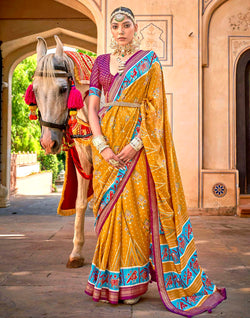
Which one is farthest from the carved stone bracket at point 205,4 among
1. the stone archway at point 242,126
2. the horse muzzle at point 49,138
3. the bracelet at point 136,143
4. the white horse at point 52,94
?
the bracelet at point 136,143

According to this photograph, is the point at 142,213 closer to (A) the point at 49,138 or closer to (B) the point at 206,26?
(A) the point at 49,138

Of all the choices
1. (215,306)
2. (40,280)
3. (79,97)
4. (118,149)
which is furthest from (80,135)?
(215,306)

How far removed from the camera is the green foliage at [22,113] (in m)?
18.4

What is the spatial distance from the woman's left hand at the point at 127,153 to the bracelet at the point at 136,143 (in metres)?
0.02

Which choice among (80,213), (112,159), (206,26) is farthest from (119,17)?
(206,26)

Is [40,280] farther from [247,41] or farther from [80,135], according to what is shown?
[247,41]

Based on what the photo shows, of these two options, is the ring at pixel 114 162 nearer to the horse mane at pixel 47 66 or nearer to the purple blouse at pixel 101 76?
the purple blouse at pixel 101 76

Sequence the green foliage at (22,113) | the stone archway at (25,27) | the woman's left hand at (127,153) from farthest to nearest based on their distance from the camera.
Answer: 1. the green foliage at (22,113)
2. the stone archway at (25,27)
3. the woman's left hand at (127,153)

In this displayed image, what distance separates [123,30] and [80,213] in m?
1.64

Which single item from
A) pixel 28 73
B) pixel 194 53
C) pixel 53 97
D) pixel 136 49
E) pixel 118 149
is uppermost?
pixel 28 73

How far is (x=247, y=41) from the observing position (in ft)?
21.9

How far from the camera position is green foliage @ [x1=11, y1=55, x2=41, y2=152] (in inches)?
725

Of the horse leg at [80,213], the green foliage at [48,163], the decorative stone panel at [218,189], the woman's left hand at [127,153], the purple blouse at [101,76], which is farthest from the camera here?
the green foliage at [48,163]

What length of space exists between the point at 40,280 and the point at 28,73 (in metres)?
17.9
